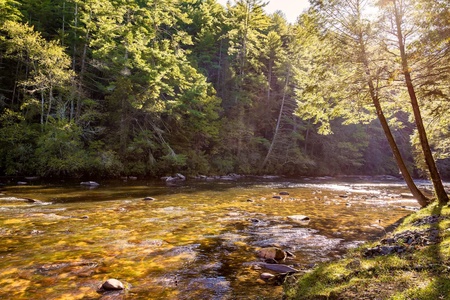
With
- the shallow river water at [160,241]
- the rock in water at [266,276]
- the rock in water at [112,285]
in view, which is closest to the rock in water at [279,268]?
the shallow river water at [160,241]

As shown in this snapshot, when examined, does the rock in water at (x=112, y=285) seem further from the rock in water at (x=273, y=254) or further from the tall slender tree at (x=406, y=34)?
the tall slender tree at (x=406, y=34)

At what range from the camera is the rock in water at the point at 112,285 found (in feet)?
17.4

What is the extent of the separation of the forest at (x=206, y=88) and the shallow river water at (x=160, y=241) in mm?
4858

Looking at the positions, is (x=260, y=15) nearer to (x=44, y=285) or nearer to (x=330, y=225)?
(x=330, y=225)

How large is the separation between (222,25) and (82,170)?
2998 cm

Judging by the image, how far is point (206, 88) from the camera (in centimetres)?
3166

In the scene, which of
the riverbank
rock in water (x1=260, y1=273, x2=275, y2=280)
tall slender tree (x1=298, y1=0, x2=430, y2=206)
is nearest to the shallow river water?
rock in water (x1=260, y1=273, x2=275, y2=280)

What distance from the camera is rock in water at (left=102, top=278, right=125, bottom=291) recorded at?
529 centimetres

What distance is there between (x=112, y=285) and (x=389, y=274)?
4600mm

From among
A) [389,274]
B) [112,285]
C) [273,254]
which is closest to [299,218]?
[273,254]

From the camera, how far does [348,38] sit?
37.0 feet

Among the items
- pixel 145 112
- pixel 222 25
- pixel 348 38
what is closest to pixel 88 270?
pixel 348 38

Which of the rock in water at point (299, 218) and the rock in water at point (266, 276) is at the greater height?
the rock in water at point (299, 218)

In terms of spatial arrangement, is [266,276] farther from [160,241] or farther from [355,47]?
[355,47]
